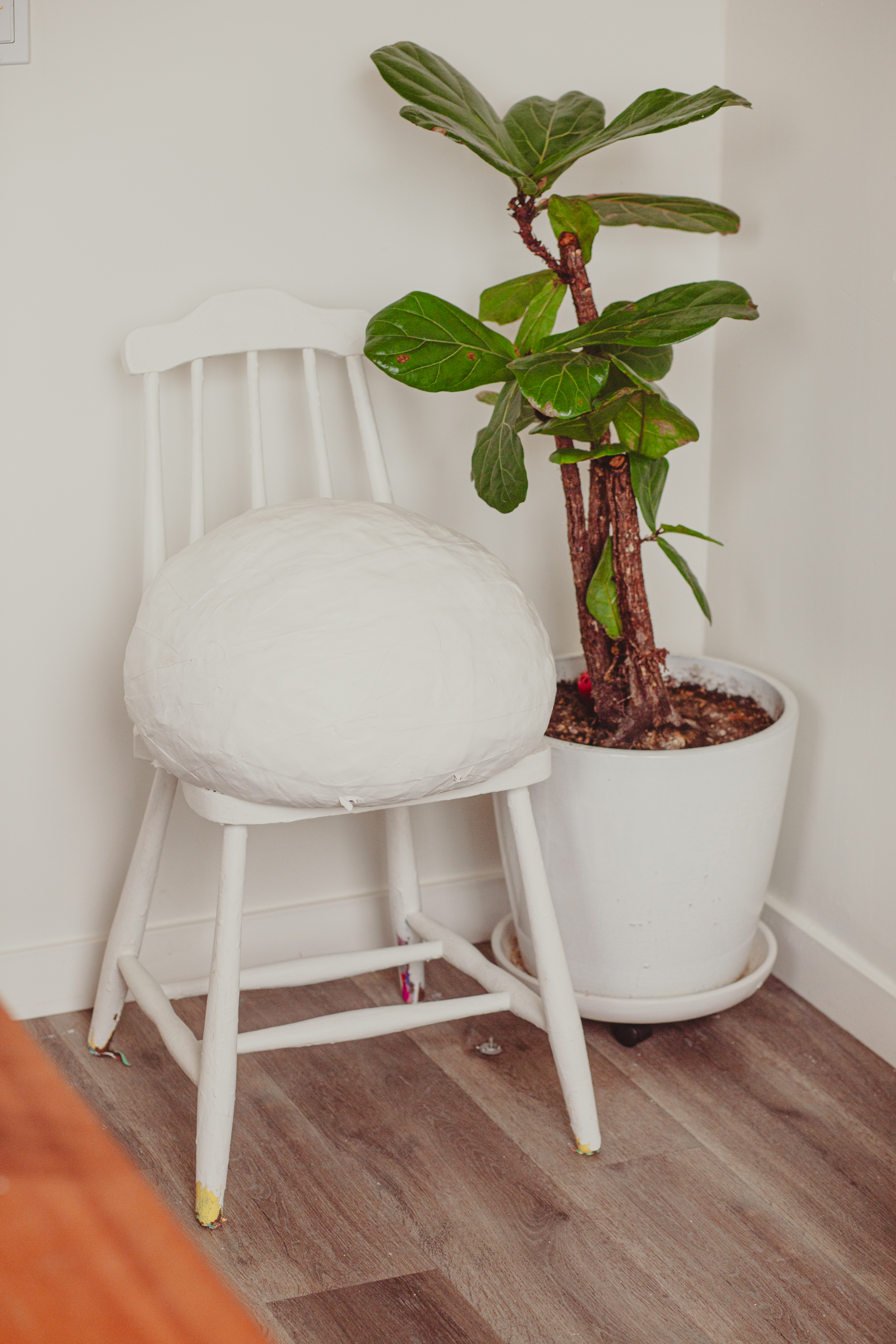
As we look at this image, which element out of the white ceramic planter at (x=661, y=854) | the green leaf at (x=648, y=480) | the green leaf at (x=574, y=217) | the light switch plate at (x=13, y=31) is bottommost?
the white ceramic planter at (x=661, y=854)

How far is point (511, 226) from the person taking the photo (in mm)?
1515

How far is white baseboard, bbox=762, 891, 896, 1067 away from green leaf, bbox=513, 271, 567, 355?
32.0 inches

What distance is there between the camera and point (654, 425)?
1236 millimetres

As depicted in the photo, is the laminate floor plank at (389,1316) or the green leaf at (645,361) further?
the green leaf at (645,361)

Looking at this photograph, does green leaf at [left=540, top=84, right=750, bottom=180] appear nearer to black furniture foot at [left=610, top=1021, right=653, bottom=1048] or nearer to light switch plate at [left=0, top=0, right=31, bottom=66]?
light switch plate at [left=0, top=0, right=31, bottom=66]

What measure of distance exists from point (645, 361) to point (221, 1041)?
2.68ft

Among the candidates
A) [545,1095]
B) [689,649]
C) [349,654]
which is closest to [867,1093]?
[545,1095]

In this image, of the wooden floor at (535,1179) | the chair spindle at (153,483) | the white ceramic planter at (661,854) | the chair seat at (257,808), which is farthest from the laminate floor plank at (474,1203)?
the chair spindle at (153,483)

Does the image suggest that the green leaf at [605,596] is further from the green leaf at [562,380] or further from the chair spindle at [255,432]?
the chair spindle at [255,432]

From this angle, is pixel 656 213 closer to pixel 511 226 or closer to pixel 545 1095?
pixel 511 226

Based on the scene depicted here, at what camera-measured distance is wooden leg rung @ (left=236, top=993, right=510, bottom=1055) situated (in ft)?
3.80

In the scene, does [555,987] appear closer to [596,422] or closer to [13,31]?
[596,422]

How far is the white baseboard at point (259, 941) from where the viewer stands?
148 centimetres

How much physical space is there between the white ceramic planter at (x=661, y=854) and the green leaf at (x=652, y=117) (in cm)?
62
